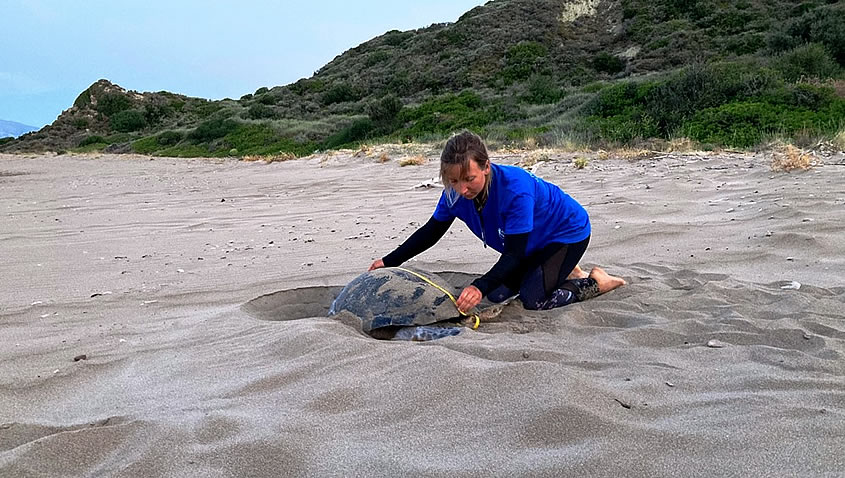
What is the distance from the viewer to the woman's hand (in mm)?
→ 3096

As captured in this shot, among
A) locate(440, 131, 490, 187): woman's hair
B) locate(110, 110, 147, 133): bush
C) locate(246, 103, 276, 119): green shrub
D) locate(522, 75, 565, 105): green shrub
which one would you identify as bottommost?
locate(440, 131, 490, 187): woman's hair

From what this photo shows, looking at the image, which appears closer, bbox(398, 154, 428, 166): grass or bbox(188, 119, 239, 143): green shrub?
bbox(398, 154, 428, 166): grass

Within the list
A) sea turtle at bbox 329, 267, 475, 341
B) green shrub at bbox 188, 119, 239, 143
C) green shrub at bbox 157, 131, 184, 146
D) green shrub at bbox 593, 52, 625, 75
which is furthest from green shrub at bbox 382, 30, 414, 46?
sea turtle at bbox 329, 267, 475, 341

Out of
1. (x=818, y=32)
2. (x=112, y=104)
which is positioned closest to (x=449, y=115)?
(x=818, y=32)

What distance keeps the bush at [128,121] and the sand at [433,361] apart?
30322mm

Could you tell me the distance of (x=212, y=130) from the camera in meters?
25.5

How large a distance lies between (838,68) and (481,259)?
15.6 meters

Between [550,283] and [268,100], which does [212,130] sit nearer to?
[268,100]

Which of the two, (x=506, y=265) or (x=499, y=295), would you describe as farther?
(x=499, y=295)

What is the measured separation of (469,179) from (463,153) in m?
0.14

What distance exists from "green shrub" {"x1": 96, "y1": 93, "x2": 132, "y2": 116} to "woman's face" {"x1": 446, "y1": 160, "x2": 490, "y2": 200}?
3786cm

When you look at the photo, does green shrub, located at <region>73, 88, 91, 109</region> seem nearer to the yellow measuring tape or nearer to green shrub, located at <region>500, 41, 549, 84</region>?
green shrub, located at <region>500, 41, 549, 84</region>

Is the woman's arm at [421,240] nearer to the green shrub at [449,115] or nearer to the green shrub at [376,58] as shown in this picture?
the green shrub at [449,115]

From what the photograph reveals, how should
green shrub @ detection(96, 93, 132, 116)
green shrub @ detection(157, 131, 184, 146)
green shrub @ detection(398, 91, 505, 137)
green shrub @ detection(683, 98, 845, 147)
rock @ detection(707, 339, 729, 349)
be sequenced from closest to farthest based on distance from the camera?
rock @ detection(707, 339, 729, 349), green shrub @ detection(683, 98, 845, 147), green shrub @ detection(398, 91, 505, 137), green shrub @ detection(157, 131, 184, 146), green shrub @ detection(96, 93, 132, 116)
